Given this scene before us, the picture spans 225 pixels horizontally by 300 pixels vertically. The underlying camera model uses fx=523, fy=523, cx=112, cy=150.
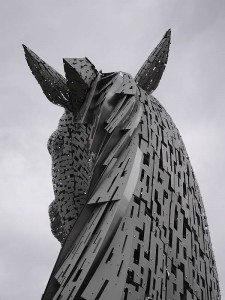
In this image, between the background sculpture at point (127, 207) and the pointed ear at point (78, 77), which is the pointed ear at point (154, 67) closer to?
the background sculpture at point (127, 207)

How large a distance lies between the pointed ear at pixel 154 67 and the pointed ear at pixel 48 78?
1285mm

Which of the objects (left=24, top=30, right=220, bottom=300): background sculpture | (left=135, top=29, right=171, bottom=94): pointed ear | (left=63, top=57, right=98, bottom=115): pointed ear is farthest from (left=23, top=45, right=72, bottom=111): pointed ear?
(left=135, top=29, right=171, bottom=94): pointed ear

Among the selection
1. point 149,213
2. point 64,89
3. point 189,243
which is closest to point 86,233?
point 149,213

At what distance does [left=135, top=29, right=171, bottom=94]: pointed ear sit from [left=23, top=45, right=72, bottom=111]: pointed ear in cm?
129

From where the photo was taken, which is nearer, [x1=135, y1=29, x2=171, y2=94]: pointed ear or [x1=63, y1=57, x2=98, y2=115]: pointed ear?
[x1=63, y1=57, x2=98, y2=115]: pointed ear

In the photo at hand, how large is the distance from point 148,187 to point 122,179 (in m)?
0.33

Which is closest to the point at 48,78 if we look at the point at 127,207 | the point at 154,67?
the point at 154,67

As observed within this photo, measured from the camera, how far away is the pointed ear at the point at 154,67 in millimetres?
8266

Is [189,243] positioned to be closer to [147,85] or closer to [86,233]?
[86,233]

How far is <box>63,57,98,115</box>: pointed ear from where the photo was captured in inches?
276

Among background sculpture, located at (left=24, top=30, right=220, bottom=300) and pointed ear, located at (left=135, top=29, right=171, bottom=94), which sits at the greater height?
pointed ear, located at (left=135, top=29, right=171, bottom=94)

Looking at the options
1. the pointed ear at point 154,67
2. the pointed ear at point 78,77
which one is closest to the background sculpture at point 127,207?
the pointed ear at point 78,77

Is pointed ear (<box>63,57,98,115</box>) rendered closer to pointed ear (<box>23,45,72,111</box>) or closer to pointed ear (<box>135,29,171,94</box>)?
pointed ear (<box>23,45,72,111</box>)

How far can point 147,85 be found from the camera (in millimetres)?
8383
